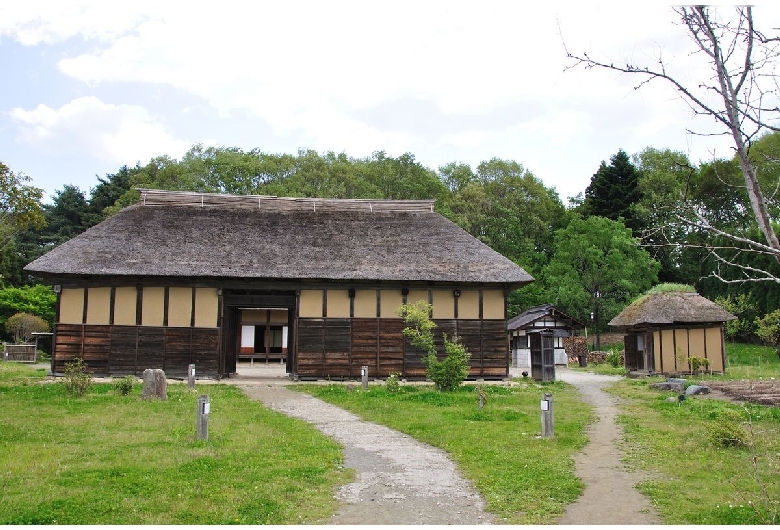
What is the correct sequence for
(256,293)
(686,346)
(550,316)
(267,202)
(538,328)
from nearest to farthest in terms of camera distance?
(256,293) → (686,346) → (267,202) → (550,316) → (538,328)

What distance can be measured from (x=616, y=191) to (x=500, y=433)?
4355cm

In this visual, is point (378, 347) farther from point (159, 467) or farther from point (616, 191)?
point (616, 191)

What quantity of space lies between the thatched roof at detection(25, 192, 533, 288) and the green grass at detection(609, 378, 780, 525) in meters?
9.73

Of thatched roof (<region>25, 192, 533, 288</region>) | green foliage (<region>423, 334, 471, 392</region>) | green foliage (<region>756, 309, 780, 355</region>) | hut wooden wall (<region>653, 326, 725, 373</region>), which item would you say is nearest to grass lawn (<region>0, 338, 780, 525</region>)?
green foliage (<region>423, 334, 471, 392</region>)

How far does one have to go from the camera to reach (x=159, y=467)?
881 centimetres

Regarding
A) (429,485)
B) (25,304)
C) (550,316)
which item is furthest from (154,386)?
(25,304)

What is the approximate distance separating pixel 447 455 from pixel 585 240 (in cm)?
3774

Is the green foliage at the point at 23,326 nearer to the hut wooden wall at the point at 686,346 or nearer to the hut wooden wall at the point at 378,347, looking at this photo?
the hut wooden wall at the point at 378,347

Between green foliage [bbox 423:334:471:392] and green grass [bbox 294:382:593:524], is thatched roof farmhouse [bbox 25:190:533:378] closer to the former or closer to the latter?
green grass [bbox 294:382:593:524]

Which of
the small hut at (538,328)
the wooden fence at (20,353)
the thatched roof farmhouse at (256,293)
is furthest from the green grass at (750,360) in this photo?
the wooden fence at (20,353)

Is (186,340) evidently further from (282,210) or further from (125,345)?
(282,210)

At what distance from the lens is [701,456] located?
1015 centimetres

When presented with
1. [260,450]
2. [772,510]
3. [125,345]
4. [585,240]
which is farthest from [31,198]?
[585,240]

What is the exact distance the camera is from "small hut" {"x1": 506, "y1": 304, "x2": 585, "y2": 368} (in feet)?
113
